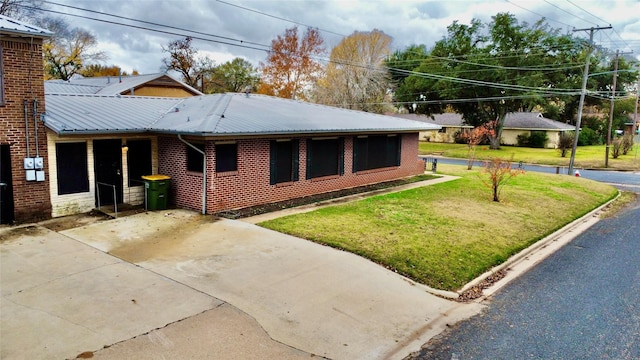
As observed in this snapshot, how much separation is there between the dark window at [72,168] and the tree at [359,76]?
117 feet

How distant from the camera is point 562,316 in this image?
7.59 metres

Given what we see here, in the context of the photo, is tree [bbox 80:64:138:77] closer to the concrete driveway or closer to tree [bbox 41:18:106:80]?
tree [bbox 41:18:106:80]

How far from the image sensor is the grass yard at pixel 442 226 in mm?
9828

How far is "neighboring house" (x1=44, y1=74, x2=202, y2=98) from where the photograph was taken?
2761 cm

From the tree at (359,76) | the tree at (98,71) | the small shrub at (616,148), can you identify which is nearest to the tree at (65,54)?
the tree at (98,71)

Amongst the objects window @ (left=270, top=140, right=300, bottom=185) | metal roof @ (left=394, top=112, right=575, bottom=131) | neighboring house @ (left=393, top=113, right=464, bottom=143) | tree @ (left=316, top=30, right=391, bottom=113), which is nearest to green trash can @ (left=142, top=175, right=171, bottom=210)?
window @ (left=270, top=140, right=300, bottom=185)

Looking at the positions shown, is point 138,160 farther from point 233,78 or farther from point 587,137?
point 587,137

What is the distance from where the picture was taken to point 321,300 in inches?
300

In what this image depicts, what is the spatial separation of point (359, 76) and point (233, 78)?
69.1 feet

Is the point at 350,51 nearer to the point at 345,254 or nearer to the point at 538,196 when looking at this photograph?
the point at 538,196

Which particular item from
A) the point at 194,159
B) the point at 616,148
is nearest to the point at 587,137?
the point at 616,148

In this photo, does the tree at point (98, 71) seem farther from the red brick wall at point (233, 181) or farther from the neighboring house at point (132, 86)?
the red brick wall at point (233, 181)

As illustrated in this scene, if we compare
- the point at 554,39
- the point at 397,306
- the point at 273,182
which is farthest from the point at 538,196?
the point at 554,39

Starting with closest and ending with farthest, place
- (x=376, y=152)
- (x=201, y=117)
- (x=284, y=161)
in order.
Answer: (x=201, y=117), (x=284, y=161), (x=376, y=152)
